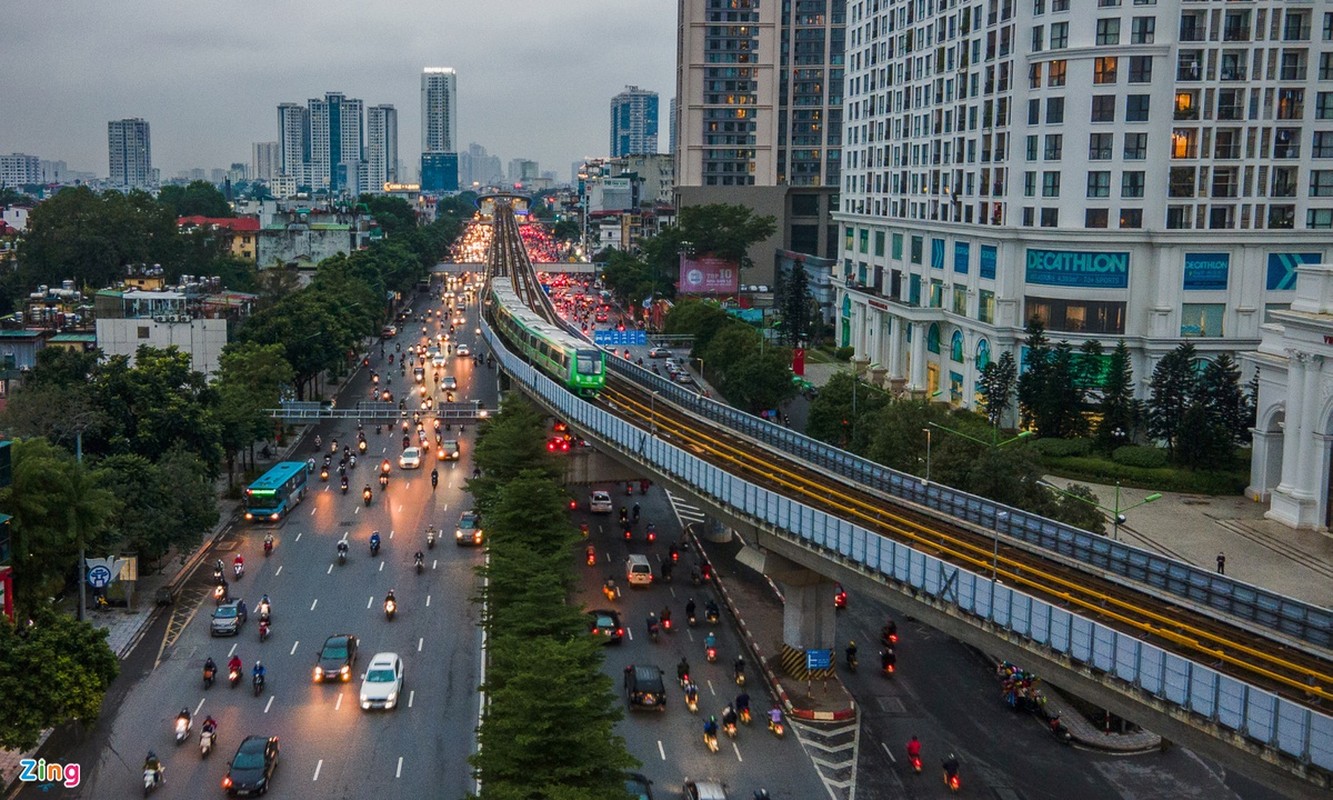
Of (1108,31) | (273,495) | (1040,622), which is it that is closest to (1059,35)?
(1108,31)

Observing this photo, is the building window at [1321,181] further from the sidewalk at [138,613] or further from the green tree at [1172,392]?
the sidewalk at [138,613]

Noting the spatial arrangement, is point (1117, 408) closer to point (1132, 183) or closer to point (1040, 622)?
point (1132, 183)

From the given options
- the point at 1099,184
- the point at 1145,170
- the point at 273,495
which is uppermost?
the point at 1145,170

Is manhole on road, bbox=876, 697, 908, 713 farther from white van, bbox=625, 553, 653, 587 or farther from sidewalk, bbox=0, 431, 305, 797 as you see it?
sidewalk, bbox=0, 431, 305, 797

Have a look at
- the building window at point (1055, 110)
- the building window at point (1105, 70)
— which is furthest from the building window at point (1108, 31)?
the building window at point (1055, 110)

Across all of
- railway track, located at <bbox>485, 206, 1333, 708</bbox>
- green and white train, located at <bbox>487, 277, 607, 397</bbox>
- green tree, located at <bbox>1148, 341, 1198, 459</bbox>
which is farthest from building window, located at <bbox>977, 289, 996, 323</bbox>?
railway track, located at <bbox>485, 206, 1333, 708</bbox>
